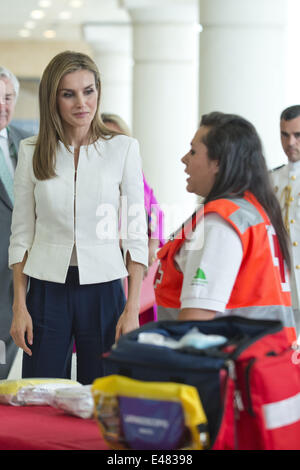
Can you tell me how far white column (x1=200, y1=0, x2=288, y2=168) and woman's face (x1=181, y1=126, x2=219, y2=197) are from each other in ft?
11.2

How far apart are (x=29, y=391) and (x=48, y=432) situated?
1.00ft

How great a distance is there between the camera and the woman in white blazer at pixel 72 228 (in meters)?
2.56

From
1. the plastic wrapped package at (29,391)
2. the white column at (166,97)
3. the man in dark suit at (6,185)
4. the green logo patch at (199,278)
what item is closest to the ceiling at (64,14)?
the white column at (166,97)

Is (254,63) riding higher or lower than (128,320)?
higher

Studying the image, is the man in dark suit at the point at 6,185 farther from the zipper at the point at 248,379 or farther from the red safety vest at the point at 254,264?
the zipper at the point at 248,379

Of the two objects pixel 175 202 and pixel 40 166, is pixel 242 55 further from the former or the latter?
pixel 175 202

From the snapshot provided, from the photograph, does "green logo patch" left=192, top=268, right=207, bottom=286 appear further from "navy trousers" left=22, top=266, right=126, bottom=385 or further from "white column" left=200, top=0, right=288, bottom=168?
"white column" left=200, top=0, right=288, bottom=168

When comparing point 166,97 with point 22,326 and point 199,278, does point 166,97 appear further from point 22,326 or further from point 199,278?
point 199,278

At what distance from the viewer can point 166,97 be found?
9852 millimetres

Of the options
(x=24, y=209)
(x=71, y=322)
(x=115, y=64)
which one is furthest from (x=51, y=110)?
(x=115, y=64)

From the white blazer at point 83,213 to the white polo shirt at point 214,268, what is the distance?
20.8 inches

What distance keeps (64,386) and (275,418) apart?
838mm

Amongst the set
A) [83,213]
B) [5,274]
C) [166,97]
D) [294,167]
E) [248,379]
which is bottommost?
[5,274]

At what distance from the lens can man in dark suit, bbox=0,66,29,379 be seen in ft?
11.4
